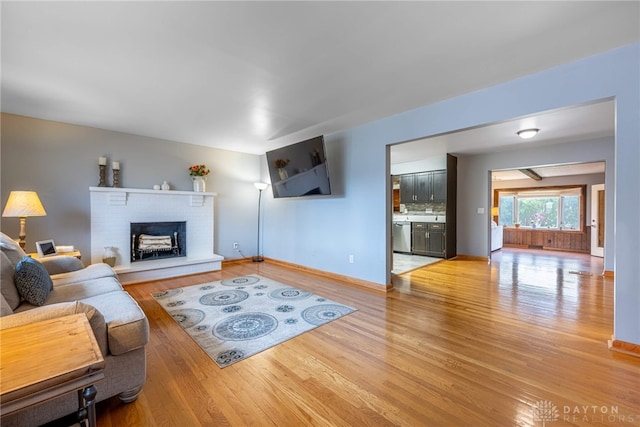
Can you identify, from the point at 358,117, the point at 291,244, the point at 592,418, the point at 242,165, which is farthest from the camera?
the point at 242,165

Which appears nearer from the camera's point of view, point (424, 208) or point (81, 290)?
point (81, 290)

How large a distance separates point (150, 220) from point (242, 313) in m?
2.73

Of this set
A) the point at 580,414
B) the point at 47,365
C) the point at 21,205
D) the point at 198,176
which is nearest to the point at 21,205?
the point at 21,205

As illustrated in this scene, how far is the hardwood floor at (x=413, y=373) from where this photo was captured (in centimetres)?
146

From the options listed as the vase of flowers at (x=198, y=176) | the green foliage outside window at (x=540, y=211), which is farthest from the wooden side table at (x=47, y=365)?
the green foliage outside window at (x=540, y=211)

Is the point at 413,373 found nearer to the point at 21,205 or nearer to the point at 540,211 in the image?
the point at 21,205

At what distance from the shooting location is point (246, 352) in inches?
82.0

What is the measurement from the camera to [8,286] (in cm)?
163

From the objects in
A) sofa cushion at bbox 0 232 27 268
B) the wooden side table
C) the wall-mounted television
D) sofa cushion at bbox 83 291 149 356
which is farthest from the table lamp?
the wall-mounted television

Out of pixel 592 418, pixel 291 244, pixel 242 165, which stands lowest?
pixel 592 418

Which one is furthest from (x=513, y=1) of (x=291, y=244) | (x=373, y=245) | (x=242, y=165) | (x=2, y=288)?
(x=242, y=165)

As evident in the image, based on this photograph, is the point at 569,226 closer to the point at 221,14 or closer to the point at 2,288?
the point at 221,14

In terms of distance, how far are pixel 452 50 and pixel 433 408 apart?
97.2 inches

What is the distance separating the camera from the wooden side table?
2.44 ft
